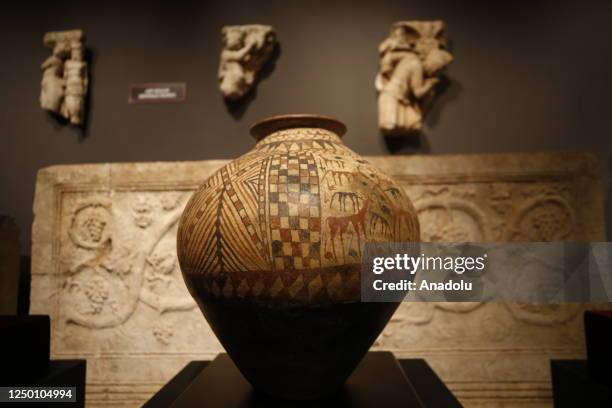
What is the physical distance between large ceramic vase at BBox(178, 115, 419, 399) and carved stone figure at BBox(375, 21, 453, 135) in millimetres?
942

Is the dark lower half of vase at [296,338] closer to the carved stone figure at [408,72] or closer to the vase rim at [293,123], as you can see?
the vase rim at [293,123]

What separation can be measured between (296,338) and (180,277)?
3.66 feet

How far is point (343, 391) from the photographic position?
46.3 inches

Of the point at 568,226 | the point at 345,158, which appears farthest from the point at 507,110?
the point at 345,158

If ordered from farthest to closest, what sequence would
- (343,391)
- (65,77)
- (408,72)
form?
(65,77) → (408,72) → (343,391)

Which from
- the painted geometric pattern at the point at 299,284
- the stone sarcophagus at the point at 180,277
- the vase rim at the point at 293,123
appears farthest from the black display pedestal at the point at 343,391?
the vase rim at the point at 293,123

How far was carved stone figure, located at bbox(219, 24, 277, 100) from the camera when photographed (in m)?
2.03

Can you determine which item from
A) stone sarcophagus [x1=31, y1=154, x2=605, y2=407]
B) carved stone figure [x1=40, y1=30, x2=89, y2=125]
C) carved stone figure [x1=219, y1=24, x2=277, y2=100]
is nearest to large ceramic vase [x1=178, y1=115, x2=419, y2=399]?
stone sarcophagus [x1=31, y1=154, x2=605, y2=407]

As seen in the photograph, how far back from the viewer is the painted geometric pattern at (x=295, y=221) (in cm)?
94

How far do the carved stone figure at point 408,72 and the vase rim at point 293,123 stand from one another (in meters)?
0.78

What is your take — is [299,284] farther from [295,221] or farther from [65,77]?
[65,77]

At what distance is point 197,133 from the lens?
7.06ft

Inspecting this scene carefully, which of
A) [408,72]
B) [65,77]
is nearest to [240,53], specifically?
[408,72]

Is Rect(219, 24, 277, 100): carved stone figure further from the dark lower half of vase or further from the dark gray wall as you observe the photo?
the dark lower half of vase
